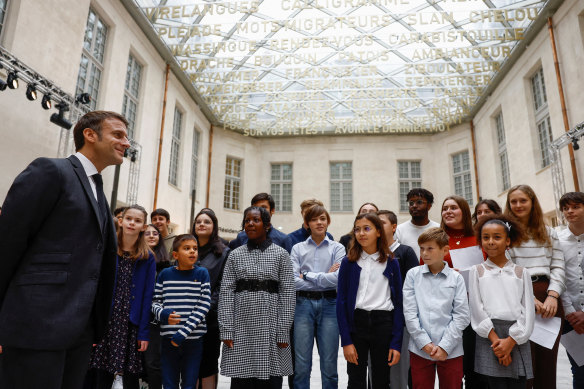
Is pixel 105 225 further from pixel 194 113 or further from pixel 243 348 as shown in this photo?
pixel 194 113

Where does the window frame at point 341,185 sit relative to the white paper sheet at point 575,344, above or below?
above

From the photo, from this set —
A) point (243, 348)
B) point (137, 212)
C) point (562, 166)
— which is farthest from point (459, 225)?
point (562, 166)

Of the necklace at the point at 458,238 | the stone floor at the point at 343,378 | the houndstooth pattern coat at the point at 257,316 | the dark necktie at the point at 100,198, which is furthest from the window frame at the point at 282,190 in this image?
the dark necktie at the point at 100,198

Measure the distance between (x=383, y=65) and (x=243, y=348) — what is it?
14.4 metres

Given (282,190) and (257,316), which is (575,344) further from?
(282,190)

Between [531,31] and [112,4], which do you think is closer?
[112,4]

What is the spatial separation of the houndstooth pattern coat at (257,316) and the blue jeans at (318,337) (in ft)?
1.15

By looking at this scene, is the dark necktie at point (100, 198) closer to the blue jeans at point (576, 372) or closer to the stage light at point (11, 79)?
the blue jeans at point (576, 372)

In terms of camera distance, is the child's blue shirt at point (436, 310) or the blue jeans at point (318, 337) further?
the blue jeans at point (318, 337)

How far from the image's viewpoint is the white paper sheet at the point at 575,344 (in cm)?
359

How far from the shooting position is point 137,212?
3.75 m

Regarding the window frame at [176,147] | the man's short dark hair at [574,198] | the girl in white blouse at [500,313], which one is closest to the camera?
the girl in white blouse at [500,313]

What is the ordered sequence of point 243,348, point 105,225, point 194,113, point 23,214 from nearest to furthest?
point 23,214, point 105,225, point 243,348, point 194,113

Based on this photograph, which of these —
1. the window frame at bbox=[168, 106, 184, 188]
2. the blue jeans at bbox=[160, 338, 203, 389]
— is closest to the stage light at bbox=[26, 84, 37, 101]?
the blue jeans at bbox=[160, 338, 203, 389]
